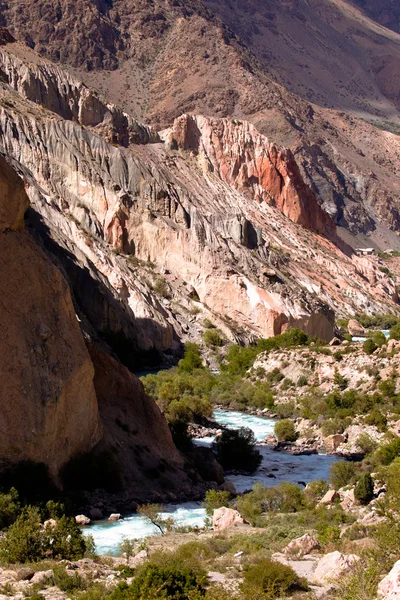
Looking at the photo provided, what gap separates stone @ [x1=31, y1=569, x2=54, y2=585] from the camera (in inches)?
609

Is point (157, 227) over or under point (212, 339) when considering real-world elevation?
over

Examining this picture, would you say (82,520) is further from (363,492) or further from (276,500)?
(363,492)

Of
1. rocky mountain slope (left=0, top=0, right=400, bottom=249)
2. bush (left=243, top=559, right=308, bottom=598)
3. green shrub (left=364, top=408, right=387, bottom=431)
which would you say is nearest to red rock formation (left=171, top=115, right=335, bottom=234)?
rocky mountain slope (left=0, top=0, right=400, bottom=249)

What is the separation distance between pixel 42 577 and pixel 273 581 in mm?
4339

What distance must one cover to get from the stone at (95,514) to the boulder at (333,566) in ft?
26.8

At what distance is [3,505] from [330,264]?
81348mm

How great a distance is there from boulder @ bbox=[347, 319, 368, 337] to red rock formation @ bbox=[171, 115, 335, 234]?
85.2ft

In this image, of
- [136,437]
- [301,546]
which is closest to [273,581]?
[301,546]

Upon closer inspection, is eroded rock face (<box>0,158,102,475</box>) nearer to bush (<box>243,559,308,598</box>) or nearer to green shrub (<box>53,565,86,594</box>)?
green shrub (<box>53,565,86,594</box>)

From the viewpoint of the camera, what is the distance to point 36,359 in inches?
887

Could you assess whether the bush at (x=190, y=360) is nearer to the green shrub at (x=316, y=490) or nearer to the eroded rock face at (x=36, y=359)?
the green shrub at (x=316, y=490)

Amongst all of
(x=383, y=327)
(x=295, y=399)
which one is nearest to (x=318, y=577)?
(x=295, y=399)

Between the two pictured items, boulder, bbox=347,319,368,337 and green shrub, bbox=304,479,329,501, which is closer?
green shrub, bbox=304,479,329,501

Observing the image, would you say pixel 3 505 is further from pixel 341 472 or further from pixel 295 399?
pixel 295 399
